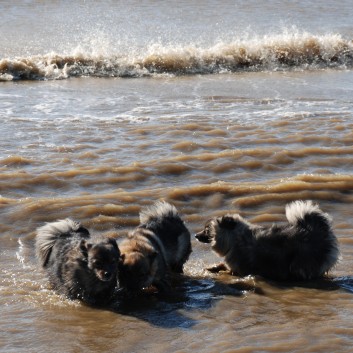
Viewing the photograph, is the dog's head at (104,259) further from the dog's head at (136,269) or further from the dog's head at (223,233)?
the dog's head at (223,233)

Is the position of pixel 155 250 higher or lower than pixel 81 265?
higher

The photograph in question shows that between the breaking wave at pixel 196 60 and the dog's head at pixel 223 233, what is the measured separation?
1202cm

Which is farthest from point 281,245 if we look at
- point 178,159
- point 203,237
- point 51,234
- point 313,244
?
point 178,159

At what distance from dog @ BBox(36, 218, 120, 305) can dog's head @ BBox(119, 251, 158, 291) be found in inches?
3.5

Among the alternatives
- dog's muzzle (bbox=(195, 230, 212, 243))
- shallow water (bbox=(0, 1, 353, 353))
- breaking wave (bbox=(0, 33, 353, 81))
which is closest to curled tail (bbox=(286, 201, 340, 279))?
shallow water (bbox=(0, 1, 353, 353))

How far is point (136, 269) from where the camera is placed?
21.8ft

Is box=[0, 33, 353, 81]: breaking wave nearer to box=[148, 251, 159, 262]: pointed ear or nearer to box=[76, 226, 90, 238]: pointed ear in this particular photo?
box=[76, 226, 90, 238]: pointed ear

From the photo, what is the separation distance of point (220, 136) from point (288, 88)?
5474 mm

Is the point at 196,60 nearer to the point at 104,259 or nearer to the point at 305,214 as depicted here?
the point at 305,214

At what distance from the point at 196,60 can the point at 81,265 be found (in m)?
14.7

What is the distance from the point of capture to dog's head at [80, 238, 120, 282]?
638 cm

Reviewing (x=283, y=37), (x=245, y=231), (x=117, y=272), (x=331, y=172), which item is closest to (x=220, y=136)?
(x=331, y=172)

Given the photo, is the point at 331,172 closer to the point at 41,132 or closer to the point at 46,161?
the point at 46,161

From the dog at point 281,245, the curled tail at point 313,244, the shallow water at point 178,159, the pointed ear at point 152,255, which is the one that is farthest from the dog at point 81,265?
the curled tail at point 313,244
